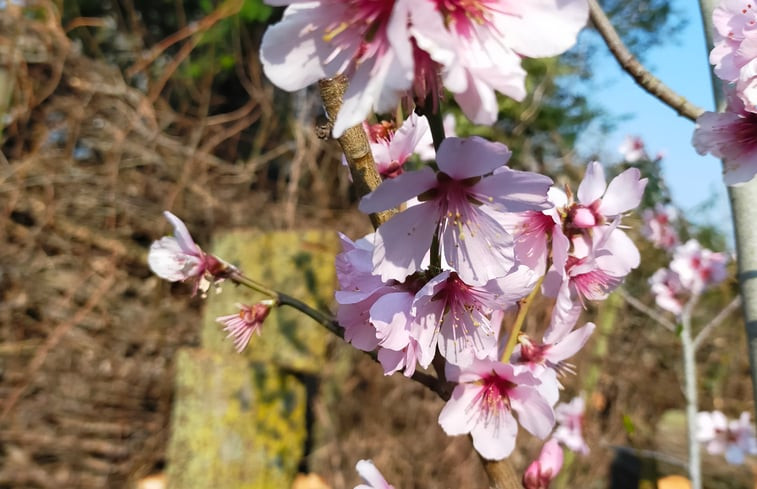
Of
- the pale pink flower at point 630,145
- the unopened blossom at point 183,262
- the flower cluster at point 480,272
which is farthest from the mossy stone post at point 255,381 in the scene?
the flower cluster at point 480,272

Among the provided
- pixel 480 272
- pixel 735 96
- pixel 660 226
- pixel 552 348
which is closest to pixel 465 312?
pixel 480 272

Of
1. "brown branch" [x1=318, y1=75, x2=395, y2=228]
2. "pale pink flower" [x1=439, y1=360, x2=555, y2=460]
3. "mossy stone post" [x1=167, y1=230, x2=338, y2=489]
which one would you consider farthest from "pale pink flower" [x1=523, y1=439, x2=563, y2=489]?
"mossy stone post" [x1=167, y1=230, x2=338, y2=489]

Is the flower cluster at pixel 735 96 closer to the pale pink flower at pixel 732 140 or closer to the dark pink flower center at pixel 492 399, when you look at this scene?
the pale pink flower at pixel 732 140

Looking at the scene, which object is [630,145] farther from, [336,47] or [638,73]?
[336,47]

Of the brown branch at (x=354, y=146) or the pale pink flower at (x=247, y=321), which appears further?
the pale pink flower at (x=247, y=321)

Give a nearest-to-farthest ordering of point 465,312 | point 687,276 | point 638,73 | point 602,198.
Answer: point 465,312 < point 602,198 < point 638,73 < point 687,276

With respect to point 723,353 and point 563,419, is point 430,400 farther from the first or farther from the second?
point 723,353

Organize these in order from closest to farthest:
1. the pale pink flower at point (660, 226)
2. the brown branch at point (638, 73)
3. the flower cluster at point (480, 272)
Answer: the flower cluster at point (480, 272)
the brown branch at point (638, 73)
the pale pink flower at point (660, 226)

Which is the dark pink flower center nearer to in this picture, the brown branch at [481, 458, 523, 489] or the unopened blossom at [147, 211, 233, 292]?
the brown branch at [481, 458, 523, 489]
